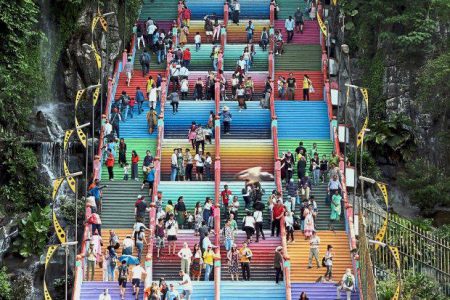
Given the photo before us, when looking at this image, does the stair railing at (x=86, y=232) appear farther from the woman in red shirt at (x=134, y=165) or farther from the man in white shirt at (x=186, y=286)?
the man in white shirt at (x=186, y=286)

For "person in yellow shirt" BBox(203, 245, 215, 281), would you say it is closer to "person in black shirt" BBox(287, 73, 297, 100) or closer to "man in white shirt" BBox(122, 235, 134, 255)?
"man in white shirt" BBox(122, 235, 134, 255)

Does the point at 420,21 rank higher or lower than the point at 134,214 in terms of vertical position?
higher

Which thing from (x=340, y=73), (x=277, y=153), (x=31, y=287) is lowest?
(x=31, y=287)

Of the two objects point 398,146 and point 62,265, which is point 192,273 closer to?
point 62,265

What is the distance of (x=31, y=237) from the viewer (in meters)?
43.4

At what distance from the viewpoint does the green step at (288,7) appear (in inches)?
2185

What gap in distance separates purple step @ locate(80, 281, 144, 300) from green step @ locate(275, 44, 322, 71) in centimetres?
1558

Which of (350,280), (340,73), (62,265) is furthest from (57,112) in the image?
(350,280)

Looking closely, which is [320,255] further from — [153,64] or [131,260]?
[153,64]

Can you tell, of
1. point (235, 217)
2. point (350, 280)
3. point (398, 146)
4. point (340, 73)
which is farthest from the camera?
point (340, 73)

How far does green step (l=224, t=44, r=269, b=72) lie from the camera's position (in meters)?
51.7

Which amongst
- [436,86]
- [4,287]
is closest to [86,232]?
[4,287]

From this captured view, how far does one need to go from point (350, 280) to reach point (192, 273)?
5057 mm

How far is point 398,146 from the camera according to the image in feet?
159
